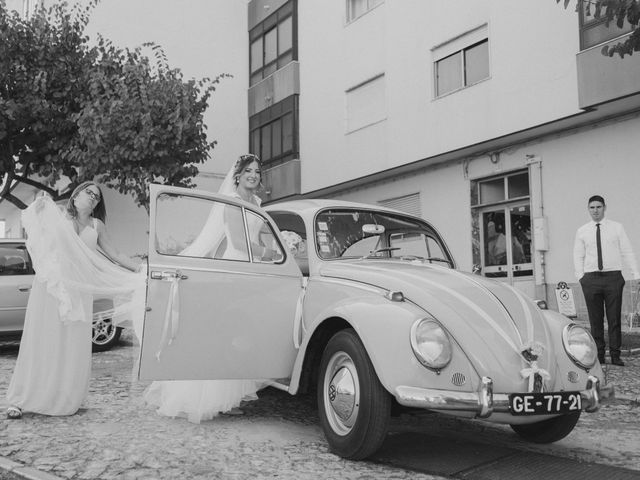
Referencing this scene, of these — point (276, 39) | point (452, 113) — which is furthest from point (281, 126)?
point (452, 113)

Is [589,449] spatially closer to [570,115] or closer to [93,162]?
[570,115]

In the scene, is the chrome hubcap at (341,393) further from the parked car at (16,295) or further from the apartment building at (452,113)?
the apartment building at (452,113)

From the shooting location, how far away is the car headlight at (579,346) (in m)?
3.91

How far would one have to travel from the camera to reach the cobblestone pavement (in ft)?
12.0

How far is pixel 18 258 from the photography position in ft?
30.0

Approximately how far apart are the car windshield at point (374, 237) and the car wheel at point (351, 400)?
950 millimetres

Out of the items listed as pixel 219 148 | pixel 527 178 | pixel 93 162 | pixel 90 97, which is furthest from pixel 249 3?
pixel 527 178

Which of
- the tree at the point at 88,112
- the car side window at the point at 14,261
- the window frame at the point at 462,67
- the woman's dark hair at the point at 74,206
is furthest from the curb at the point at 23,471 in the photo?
the window frame at the point at 462,67

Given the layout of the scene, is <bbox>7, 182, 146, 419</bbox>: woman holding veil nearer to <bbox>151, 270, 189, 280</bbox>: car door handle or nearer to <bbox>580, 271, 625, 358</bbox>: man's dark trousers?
<bbox>151, 270, 189, 280</bbox>: car door handle

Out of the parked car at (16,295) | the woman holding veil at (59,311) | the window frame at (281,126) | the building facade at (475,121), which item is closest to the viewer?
the woman holding veil at (59,311)

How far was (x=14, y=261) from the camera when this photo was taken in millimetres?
9109

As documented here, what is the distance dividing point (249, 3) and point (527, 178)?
13560 mm

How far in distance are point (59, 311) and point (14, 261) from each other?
4.62m

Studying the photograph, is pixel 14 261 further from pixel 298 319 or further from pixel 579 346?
pixel 579 346
